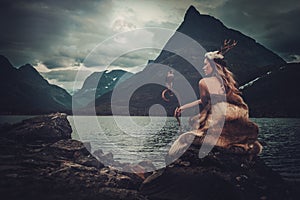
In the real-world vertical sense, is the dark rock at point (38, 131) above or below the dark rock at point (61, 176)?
above

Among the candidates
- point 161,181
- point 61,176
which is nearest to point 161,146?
point 61,176

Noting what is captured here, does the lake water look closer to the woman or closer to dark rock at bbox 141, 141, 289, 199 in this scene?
dark rock at bbox 141, 141, 289, 199

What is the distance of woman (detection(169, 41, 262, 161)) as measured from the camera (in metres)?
9.74

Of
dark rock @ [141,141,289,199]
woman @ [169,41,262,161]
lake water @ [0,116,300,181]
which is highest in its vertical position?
woman @ [169,41,262,161]

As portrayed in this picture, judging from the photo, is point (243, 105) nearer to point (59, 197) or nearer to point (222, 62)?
point (222, 62)

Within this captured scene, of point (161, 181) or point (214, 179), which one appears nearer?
point (214, 179)

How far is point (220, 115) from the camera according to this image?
31.9ft

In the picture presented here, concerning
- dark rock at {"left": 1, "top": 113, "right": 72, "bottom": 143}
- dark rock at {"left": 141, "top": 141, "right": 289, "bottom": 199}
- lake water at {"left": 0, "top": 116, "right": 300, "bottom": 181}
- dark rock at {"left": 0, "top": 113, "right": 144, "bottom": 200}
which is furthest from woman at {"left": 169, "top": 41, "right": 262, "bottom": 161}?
dark rock at {"left": 1, "top": 113, "right": 72, "bottom": 143}

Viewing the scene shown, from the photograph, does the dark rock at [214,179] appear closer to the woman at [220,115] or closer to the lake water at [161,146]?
the woman at [220,115]

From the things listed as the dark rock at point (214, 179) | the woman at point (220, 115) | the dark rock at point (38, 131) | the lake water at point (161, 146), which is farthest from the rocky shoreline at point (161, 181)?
the lake water at point (161, 146)

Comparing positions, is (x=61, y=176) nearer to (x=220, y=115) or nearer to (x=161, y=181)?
(x=161, y=181)

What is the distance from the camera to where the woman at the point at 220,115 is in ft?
32.0

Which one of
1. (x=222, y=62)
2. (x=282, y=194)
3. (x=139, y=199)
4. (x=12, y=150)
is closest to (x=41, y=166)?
(x=12, y=150)

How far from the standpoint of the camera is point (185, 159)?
9.81 meters
